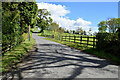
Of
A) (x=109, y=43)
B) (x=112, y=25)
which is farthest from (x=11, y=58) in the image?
(x=112, y=25)

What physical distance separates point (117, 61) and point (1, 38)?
6.54 meters

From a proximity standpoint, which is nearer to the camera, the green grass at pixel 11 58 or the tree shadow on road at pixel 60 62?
the tree shadow on road at pixel 60 62

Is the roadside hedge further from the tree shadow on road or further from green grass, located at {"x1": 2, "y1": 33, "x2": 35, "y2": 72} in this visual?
green grass, located at {"x1": 2, "y1": 33, "x2": 35, "y2": 72}

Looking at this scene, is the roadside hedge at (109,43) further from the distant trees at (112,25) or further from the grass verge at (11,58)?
the grass verge at (11,58)

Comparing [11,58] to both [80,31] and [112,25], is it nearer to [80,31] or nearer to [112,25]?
[112,25]

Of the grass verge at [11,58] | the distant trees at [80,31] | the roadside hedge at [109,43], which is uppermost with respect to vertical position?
the distant trees at [80,31]

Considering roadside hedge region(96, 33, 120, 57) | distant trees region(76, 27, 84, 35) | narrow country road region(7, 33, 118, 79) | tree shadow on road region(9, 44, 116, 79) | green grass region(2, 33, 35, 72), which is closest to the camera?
narrow country road region(7, 33, 118, 79)

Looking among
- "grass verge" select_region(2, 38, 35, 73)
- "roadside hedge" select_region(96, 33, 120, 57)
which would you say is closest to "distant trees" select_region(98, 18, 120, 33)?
"roadside hedge" select_region(96, 33, 120, 57)

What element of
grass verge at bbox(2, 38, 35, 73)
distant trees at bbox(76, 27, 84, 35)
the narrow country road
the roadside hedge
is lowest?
the narrow country road

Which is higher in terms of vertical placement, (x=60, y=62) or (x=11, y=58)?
(x=11, y=58)

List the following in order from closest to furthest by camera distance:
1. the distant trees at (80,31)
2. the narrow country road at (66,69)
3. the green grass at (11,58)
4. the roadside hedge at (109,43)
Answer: the narrow country road at (66,69) → the green grass at (11,58) → the roadside hedge at (109,43) → the distant trees at (80,31)

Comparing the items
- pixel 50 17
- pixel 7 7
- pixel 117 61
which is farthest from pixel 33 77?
pixel 50 17

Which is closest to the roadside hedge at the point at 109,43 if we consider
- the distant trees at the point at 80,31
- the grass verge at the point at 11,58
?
the grass verge at the point at 11,58

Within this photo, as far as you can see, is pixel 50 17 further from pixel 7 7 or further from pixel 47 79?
pixel 47 79
